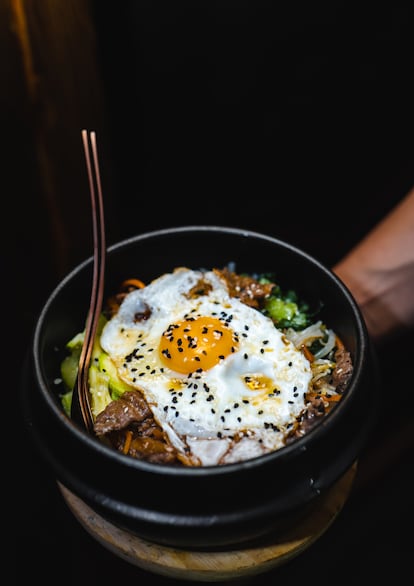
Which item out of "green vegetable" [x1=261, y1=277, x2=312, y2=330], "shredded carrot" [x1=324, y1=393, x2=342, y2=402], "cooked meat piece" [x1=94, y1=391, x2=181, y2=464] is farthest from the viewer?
"green vegetable" [x1=261, y1=277, x2=312, y2=330]

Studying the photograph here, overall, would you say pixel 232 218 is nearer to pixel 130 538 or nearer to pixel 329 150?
pixel 329 150

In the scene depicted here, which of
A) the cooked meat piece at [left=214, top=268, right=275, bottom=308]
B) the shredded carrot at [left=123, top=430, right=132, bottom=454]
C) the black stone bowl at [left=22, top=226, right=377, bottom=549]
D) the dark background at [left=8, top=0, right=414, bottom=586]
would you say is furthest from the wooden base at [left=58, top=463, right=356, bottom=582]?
the dark background at [left=8, top=0, right=414, bottom=586]

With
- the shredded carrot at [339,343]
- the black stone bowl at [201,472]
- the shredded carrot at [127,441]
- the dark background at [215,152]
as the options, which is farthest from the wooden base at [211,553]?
the dark background at [215,152]

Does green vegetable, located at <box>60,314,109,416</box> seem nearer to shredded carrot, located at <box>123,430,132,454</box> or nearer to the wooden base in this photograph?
shredded carrot, located at <box>123,430,132,454</box>

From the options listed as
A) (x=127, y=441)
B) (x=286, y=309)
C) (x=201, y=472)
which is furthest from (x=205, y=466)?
(x=286, y=309)

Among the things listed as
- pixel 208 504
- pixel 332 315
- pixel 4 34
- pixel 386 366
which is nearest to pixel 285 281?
pixel 332 315

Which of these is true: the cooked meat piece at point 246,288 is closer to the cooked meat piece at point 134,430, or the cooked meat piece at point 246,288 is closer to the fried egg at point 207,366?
the fried egg at point 207,366
